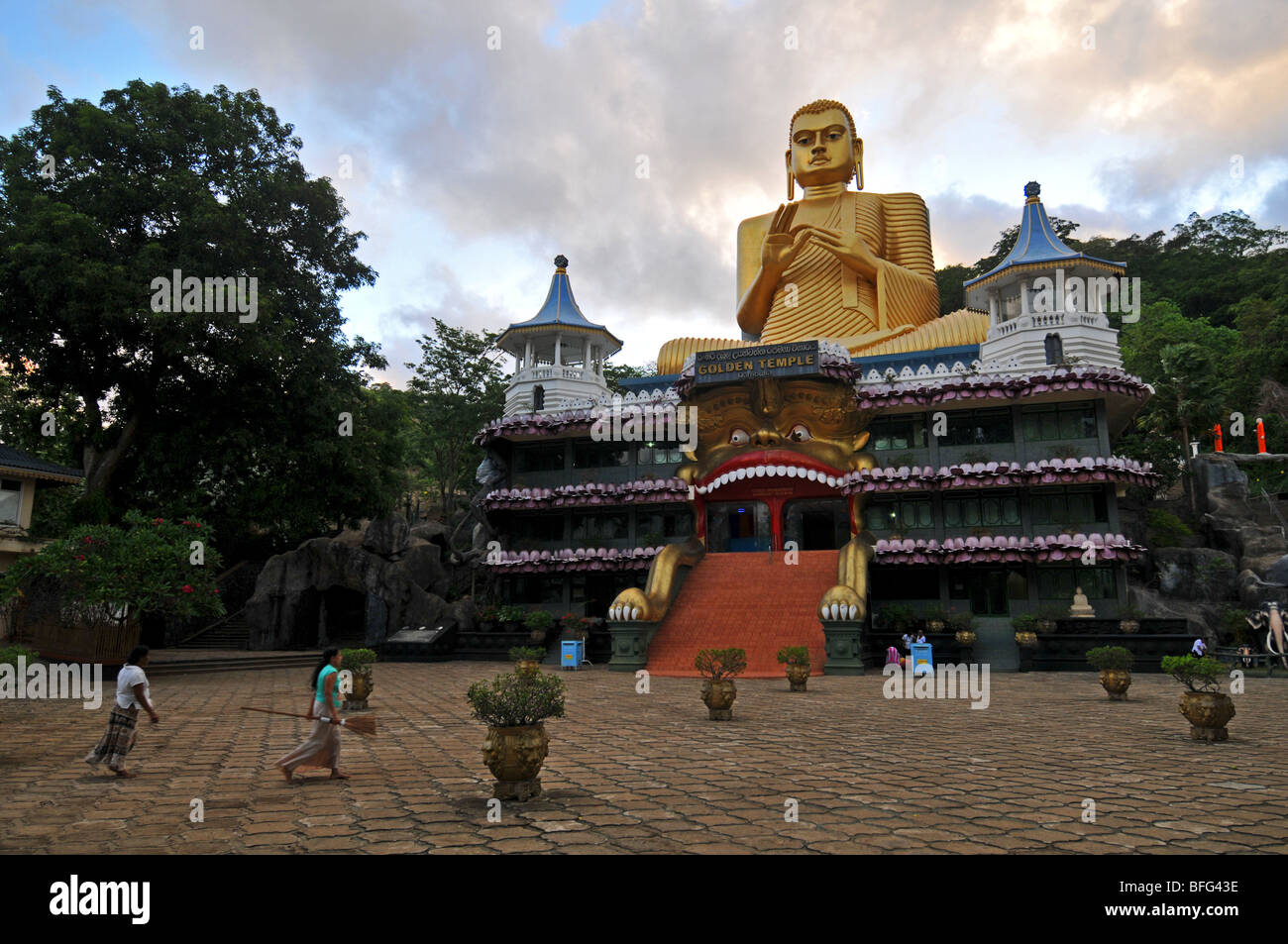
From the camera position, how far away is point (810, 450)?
2811 cm

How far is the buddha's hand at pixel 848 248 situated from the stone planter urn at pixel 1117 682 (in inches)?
871

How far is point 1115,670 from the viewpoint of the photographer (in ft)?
47.1

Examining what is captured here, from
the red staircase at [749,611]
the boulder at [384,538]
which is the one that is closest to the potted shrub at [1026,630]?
the red staircase at [749,611]

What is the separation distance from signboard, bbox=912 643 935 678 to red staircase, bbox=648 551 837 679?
2429 mm

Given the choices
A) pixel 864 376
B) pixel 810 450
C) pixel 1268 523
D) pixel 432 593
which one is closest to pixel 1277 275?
pixel 1268 523

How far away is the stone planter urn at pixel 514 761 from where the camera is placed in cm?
686

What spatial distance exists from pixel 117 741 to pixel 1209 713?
12620 millimetres

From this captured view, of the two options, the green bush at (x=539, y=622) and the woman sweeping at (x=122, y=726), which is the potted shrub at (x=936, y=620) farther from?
the woman sweeping at (x=122, y=726)

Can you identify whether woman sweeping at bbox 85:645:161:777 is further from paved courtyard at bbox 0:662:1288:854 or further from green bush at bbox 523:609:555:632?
green bush at bbox 523:609:555:632

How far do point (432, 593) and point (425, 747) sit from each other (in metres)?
23.8

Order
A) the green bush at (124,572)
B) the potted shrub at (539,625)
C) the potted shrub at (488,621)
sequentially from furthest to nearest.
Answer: the potted shrub at (488,621) < the potted shrub at (539,625) < the green bush at (124,572)

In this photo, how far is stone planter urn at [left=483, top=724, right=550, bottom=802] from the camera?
6.86 metres

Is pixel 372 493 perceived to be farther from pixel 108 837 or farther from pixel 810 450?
pixel 108 837
